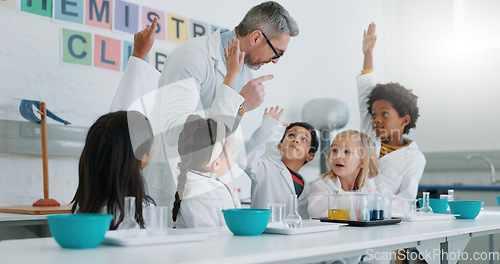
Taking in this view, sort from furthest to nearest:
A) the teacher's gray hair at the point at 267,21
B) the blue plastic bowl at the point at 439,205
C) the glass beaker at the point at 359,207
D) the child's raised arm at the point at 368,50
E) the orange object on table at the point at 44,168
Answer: the child's raised arm at the point at 368,50
the orange object on table at the point at 44,168
the teacher's gray hair at the point at 267,21
the blue plastic bowl at the point at 439,205
the glass beaker at the point at 359,207

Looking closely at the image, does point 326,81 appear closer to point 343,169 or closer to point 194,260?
point 343,169

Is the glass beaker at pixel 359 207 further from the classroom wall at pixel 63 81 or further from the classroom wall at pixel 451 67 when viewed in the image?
the classroom wall at pixel 451 67

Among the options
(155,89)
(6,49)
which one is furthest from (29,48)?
(155,89)

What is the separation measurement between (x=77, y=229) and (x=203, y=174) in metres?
0.82

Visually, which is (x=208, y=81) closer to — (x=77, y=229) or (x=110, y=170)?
(x=110, y=170)

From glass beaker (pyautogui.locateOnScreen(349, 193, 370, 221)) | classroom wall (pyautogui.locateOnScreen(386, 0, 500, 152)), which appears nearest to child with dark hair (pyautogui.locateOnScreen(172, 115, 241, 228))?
glass beaker (pyautogui.locateOnScreen(349, 193, 370, 221))

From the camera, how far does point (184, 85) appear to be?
2068mm

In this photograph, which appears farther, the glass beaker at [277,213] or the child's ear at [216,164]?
the child's ear at [216,164]

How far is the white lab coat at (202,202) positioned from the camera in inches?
66.5

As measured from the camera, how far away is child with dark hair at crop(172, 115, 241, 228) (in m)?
1.71

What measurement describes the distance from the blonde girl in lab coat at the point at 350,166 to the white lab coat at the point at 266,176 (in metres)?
0.19

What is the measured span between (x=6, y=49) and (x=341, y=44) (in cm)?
323

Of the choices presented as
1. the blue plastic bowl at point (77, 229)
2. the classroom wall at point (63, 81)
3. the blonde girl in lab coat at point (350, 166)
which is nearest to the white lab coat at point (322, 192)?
the blonde girl in lab coat at point (350, 166)

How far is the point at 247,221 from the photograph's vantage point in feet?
4.17
